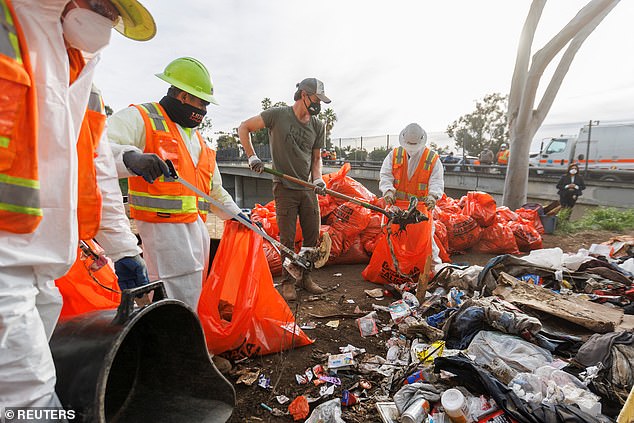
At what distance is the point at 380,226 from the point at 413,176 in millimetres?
889

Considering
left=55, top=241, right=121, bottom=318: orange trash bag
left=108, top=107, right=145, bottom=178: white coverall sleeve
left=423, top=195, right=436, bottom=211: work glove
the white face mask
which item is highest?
the white face mask

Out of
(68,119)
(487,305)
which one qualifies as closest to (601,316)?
(487,305)

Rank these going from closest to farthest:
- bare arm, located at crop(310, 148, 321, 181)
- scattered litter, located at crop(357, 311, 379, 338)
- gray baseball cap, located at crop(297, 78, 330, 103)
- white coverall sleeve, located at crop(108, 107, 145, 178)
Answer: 1. white coverall sleeve, located at crop(108, 107, 145, 178)
2. scattered litter, located at crop(357, 311, 379, 338)
3. gray baseball cap, located at crop(297, 78, 330, 103)
4. bare arm, located at crop(310, 148, 321, 181)

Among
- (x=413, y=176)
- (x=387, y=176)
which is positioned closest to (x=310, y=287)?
(x=387, y=176)

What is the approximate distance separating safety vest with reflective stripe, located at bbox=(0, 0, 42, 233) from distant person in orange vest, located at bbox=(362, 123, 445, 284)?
3029 mm

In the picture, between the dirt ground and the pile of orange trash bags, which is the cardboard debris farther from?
the pile of orange trash bags

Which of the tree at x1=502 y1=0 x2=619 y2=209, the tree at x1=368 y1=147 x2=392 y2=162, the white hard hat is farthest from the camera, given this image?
the tree at x1=368 y1=147 x2=392 y2=162

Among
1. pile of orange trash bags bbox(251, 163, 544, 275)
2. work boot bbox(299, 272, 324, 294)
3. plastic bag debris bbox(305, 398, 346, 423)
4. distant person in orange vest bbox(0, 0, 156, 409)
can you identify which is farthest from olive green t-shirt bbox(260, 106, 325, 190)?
distant person in orange vest bbox(0, 0, 156, 409)

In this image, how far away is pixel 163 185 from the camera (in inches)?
69.5

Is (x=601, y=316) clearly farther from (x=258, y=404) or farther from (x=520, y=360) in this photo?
(x=258, y=404)

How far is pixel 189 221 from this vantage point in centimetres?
187

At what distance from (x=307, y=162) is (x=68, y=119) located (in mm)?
2416

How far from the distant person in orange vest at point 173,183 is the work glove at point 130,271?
18.1 inches

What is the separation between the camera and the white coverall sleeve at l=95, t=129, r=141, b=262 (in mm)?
1244
